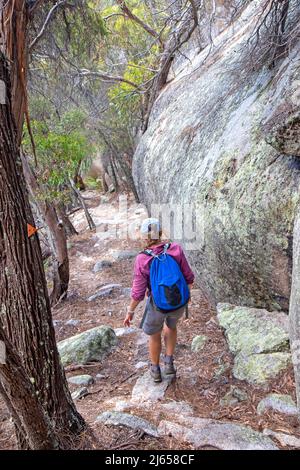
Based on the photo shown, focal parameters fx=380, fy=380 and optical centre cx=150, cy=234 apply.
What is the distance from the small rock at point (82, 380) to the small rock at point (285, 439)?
2.15 meters

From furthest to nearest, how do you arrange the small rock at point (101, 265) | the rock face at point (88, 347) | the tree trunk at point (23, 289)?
the small rock at point (101, 265)
the rock face at point (88, 347)
the tree trunk at point (23, 289)

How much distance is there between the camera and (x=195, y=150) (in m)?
6.28

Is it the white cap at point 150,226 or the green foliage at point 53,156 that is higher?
the green foliage at point 53,156

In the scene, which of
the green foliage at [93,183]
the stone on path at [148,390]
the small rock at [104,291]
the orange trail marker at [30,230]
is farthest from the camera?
the green foliage at [93,183]

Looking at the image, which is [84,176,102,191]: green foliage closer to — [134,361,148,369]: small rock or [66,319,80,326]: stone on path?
[66,319,80,326]: stone on path

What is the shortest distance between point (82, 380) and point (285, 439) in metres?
2.37

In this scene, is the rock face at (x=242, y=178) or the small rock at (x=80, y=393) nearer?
the rock face at (x=242, y=178)

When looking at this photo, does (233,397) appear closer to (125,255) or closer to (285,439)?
(285,439)

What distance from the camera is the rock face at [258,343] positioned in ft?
11.9

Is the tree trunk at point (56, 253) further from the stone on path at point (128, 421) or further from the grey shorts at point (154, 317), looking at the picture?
the stone on path at point (128, 421)

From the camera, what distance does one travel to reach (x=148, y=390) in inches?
154

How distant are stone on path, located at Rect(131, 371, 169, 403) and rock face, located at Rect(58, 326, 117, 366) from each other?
985 millimetres

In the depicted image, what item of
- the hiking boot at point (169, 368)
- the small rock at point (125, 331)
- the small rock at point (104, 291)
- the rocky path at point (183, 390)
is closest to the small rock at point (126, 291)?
the small rock at point (104, 291)

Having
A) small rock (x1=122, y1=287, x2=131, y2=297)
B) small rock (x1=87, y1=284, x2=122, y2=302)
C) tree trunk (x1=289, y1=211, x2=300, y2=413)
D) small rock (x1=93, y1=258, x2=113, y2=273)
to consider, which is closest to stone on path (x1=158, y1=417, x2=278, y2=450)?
tree trunk (x1=289, y1=211, x2=300, y2=413)
